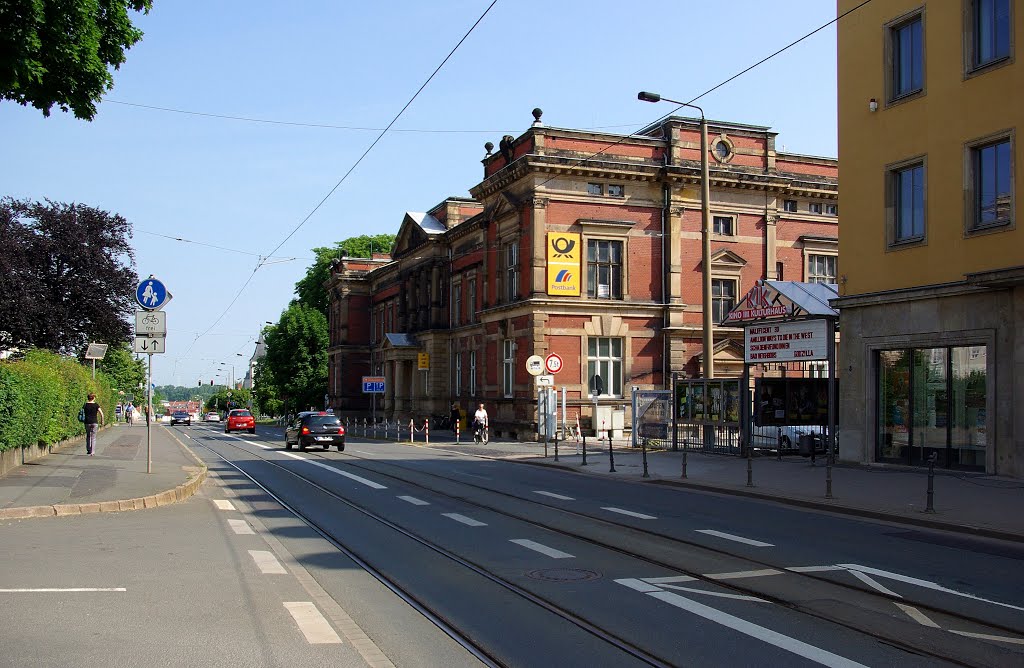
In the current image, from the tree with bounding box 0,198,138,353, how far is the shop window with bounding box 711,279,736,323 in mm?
29484

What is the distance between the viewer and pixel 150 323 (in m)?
18.7

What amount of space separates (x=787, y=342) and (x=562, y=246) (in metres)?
17.9

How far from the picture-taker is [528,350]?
42.5 m

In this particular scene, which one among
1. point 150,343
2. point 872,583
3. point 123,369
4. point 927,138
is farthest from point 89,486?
point 123,369

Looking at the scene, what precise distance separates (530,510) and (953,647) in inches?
352

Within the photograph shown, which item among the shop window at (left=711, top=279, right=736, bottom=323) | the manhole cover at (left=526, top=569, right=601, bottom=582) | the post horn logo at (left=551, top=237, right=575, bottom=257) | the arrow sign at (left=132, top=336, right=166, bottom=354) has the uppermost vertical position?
the post horn logo at (left=551, top=237, right=575, bottom=257)

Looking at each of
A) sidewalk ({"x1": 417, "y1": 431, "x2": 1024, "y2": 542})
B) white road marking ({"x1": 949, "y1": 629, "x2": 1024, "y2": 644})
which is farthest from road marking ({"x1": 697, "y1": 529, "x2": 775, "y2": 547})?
white road marking ({"x1": 949, "y1": 629, "x2": 1024, "y2": 644})

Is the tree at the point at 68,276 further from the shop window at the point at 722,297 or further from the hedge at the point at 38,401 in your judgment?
the shop window at the point at 722,297

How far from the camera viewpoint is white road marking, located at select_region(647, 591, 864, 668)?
250 inches

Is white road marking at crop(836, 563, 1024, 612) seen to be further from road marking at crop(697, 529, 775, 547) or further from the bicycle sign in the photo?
the bicycle sign

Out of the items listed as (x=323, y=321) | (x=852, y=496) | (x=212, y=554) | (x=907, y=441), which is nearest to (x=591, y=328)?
(x=907, y=441)

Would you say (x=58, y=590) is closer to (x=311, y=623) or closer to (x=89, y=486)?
(x=311, y=623)

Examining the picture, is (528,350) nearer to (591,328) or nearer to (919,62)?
(591,328)

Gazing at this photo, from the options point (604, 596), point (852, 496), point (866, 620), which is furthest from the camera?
point (852, 496)
